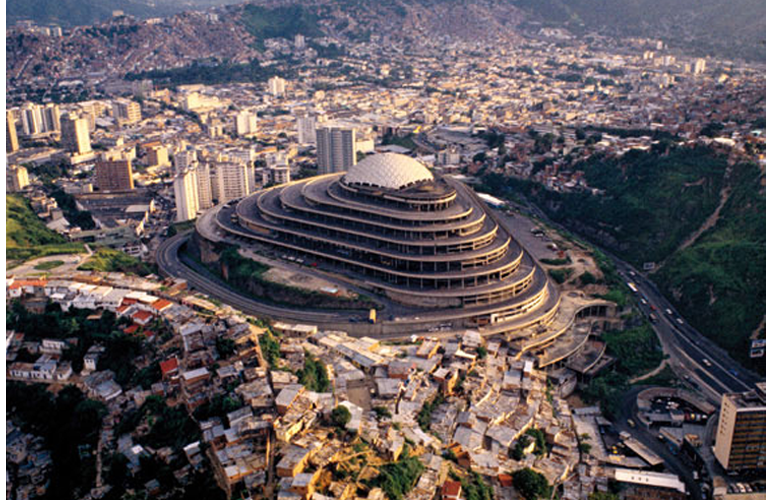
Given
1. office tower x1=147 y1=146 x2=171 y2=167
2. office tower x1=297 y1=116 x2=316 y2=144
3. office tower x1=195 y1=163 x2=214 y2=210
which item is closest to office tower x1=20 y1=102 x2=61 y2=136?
office tower x1=147 y1=146 x2=171 y2=167

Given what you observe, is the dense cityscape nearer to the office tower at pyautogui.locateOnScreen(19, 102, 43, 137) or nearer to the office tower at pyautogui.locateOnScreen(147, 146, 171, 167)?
the office tower at pyautogui.locateOnScreen(147, 146, 171, 167)

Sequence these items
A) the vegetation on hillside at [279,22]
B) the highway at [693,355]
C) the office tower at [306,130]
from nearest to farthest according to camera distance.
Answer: the highway at [693,355]
the office tower at [306,130]
the vegetation on hillside at [279,22]

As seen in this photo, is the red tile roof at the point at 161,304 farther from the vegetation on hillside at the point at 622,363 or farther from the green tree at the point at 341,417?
the vegetation on hillside at the point at 622,363

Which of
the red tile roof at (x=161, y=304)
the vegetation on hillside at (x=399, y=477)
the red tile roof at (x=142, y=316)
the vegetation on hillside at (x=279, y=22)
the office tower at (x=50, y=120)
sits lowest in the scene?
the vegetation on hillside at (x=399, y=477)

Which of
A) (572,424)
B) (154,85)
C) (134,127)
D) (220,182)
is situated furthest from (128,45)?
(572,424)

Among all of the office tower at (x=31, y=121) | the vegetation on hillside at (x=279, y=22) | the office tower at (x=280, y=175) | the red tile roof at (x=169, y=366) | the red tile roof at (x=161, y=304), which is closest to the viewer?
the red tile roof at (x=169, y=366)

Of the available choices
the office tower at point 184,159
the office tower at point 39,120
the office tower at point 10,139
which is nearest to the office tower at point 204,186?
the office tower at point 184,159

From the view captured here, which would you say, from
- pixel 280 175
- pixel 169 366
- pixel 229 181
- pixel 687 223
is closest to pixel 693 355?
pixel 687 223

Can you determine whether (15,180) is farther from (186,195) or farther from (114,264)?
(114,264)
